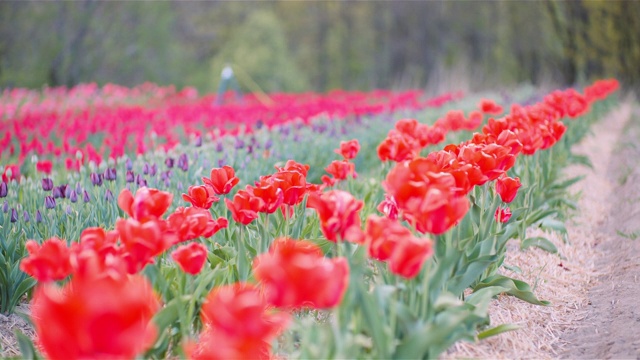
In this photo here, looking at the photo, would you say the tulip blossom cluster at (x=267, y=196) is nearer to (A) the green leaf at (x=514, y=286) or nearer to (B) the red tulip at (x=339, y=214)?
(B) the red tulip at (x=339, y=214)

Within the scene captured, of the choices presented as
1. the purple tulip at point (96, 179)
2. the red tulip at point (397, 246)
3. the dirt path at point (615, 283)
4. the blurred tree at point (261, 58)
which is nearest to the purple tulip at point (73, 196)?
the purple tulip at point (96, 179)

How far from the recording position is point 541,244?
3.46m

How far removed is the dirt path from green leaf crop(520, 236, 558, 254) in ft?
0.88

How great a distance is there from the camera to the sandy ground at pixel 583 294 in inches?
90.6

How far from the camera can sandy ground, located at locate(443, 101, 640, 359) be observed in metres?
2.30

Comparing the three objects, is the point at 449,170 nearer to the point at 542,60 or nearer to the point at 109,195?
the point at 109,195

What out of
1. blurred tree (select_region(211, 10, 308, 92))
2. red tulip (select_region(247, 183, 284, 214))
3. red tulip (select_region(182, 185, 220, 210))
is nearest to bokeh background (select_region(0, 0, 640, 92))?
blurred tree (select_region(211, 10, 308, 92))

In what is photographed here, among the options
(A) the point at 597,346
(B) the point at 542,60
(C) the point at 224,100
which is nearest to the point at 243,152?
(A) the point at 597,346

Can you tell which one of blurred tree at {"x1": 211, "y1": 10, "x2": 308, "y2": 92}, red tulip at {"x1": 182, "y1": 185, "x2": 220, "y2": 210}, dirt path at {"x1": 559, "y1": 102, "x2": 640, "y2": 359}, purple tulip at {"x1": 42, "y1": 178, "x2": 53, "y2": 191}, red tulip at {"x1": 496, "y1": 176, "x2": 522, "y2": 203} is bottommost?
dirt path at {"x1": 559, "y1": 102, "x2": 640, "y2": 359}

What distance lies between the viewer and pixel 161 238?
5.69ft

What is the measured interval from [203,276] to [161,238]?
45 centimetres

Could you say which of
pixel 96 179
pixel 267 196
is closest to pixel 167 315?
pixel 267 196

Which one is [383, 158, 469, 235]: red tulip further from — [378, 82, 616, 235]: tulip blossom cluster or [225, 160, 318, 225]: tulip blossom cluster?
[225, 160, 318, 225]: tulip blossom cluster

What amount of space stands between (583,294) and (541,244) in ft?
1.42
